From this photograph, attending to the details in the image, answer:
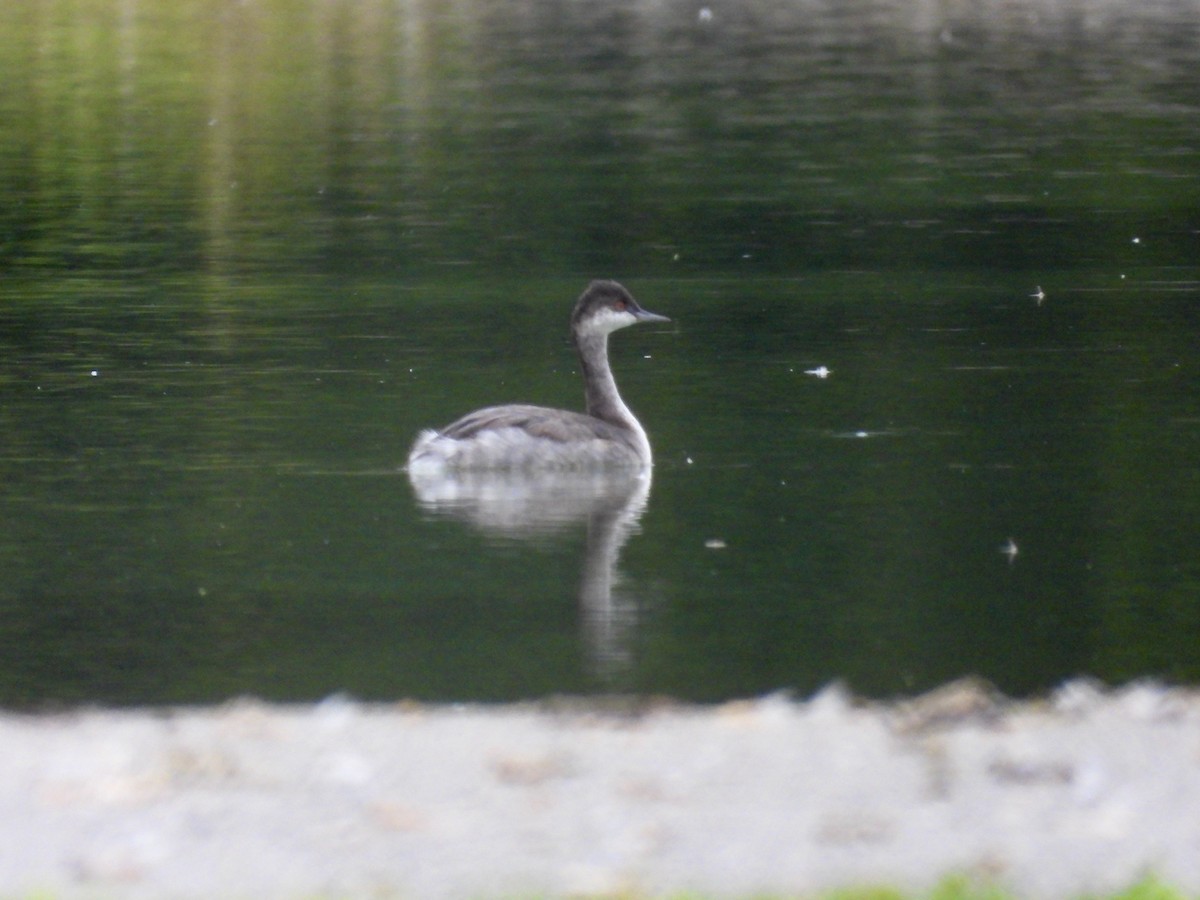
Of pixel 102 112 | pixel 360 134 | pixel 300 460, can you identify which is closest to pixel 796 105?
pixel 360 134

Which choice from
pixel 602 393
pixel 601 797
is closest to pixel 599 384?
pixel 602 393

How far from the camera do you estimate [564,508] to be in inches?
543

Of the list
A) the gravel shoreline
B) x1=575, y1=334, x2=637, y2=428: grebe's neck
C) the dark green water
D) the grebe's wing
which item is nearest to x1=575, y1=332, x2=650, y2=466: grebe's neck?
x1=575, y1=334, x2=637, y2=428: grebe's neck

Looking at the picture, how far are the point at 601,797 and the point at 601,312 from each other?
25.7ft

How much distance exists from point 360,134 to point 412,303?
1488 centimetres

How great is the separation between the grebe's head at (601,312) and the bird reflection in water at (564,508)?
130cm

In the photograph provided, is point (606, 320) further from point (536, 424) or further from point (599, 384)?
point (536, 424)

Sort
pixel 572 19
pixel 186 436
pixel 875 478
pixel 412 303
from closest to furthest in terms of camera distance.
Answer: pixel 875 478 → pixel 186 436 → pixel 412 303 → pixel 572 19

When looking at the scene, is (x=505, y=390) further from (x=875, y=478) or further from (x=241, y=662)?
(x=241, y=662)

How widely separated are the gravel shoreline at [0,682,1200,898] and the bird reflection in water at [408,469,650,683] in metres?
2.08

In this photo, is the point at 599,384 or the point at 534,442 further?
the point at 599,384

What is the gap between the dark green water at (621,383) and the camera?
35.6ft

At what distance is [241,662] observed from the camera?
10453mm

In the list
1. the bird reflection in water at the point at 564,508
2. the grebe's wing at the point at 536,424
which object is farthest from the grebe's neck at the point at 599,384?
the bird reflection in water at the point at 564,508
